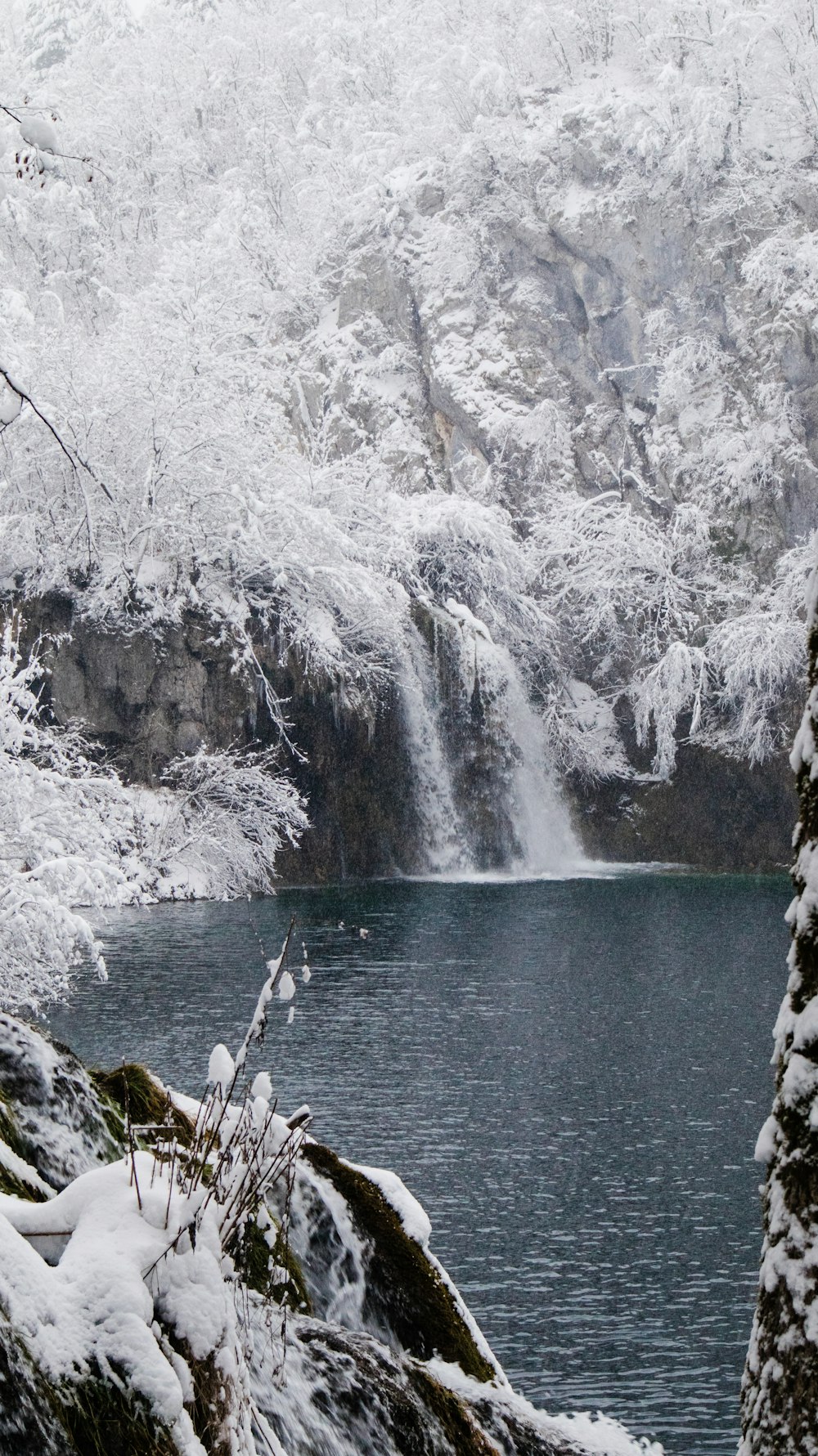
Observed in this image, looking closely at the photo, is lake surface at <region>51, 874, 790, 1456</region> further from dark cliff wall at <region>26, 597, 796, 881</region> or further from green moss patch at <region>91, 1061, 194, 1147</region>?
dark cliff wall at <region>26, 597, 796, 881</region>

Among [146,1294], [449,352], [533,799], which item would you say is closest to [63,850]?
[146,1294]

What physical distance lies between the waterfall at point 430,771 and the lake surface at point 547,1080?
532 centimetres

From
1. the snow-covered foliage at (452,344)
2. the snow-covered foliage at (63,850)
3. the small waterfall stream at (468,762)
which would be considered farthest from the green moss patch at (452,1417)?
the small waterfall stream at (468,762)

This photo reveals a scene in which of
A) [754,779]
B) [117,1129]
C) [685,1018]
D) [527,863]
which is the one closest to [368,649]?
[527,863]

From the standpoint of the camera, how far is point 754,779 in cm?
2975

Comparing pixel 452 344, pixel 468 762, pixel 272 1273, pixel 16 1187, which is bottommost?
pixel 272 1273

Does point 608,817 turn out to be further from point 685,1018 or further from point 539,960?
point 685,1018

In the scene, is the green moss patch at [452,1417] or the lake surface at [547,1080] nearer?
the green moss patch at [452,1417]

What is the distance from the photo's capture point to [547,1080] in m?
11.9

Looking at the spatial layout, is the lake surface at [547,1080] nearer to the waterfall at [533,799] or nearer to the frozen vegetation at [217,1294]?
the frozen vegetation at [217,1294]

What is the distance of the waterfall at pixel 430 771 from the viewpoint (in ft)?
90.3

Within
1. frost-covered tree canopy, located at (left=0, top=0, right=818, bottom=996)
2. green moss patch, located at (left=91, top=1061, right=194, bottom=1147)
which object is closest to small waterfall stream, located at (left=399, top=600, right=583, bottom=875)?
frost-covered tree canopy, located at (left=0, top=0, right=818, bottom=996)

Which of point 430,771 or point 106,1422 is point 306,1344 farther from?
point 430,771

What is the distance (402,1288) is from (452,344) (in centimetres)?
3458
